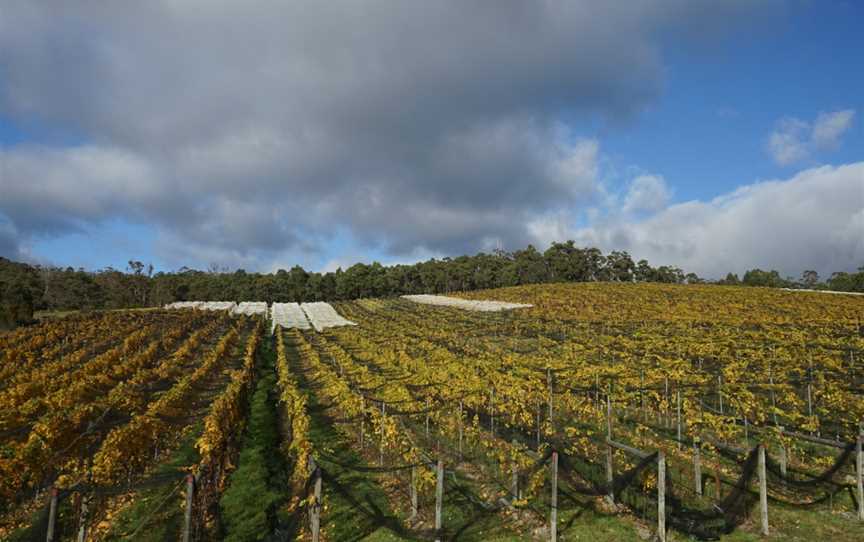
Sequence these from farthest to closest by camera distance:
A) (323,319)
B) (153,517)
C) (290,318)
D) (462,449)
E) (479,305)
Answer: (290,318) < (479,305) < (323,319) < (462,449) < (153,517)

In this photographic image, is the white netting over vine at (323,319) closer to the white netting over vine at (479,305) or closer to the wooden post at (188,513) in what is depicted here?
the white netting over vine at (479,305)

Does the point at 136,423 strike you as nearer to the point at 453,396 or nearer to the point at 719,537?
the point at 453,396

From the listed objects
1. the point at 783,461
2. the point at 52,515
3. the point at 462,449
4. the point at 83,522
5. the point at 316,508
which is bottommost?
the point at 462,449

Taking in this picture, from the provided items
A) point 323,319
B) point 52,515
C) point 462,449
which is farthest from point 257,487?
point 323,319

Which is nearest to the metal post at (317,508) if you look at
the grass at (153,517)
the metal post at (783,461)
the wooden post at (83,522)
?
the grass at (153,517)

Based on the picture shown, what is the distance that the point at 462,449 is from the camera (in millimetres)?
13586

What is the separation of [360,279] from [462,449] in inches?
3890

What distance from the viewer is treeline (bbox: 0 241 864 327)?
3927 inches

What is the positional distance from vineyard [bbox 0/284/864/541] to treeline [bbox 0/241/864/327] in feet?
268

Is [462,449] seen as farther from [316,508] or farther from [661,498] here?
[661,498]

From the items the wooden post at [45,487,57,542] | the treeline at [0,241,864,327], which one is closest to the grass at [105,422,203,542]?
the wooden post at [45,487,57,542]

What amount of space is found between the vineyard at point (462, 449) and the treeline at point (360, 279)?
268 feet

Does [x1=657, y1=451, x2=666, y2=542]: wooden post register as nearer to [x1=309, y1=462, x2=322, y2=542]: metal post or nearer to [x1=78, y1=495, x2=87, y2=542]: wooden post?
[x1=309, y1=462, x2=322, y2=542]: metal post

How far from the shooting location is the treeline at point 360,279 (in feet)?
327
